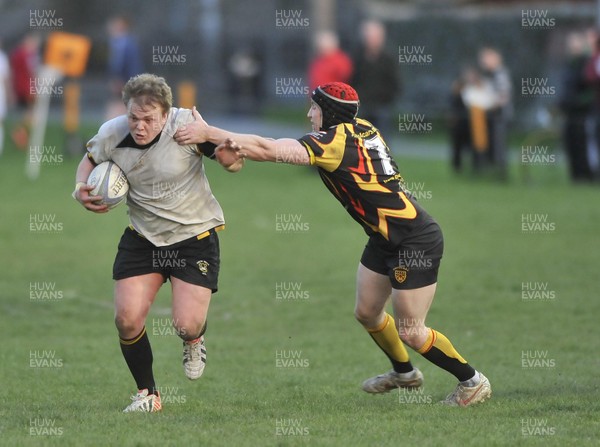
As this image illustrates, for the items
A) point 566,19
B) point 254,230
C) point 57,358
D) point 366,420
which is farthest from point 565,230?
point 566,19

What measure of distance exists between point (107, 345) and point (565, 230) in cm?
861

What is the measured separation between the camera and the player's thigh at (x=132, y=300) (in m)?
7.55

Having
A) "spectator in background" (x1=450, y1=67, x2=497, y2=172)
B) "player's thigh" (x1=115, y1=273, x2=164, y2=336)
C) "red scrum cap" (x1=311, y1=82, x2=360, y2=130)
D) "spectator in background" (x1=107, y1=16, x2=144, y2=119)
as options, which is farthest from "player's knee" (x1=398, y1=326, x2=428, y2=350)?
"spectator in background" (x1=107, y1=16, x2=144, y2=119)

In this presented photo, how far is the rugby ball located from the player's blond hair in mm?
451

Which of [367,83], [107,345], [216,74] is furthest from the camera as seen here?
[216,74]

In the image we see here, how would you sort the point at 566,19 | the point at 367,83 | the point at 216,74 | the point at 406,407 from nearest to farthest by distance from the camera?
the point at 406,407
the point at 367,83
the point at 566,19
the point at 216,74

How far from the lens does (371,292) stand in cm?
802

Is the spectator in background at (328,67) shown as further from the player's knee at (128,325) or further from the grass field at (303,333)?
the player's knee at (128,325)

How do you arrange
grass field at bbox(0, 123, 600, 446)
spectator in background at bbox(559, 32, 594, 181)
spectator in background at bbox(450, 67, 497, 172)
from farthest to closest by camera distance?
spectator in background at bbox(450, 67, 497, 172), spectator in background at bbox(559, 32, 594, 181), grass field at bbox(0, 123, 600, 446)

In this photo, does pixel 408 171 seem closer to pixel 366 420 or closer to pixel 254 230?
pixel 254 230

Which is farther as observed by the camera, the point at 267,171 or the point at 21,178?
the point at 267,171

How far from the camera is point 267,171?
25766 mm

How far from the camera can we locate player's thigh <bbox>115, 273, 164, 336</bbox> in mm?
7547

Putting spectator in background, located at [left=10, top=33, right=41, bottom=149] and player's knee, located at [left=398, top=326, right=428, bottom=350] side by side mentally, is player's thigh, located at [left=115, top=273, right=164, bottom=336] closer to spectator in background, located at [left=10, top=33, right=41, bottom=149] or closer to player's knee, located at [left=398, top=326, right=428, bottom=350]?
player's knee, located at [left=398, top=326, right=428, bottom=350]
